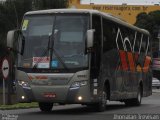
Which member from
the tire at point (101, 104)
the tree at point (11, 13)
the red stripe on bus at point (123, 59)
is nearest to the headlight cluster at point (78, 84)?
the tire at point (101, 104)

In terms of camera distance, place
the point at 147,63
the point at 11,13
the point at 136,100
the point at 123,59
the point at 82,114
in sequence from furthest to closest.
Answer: the point at 11,13
the point at 147,63
the point at 136,100
the point at 123,59
the point at 82,114

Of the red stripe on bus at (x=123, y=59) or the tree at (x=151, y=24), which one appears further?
the tree at (x=151, y=24)

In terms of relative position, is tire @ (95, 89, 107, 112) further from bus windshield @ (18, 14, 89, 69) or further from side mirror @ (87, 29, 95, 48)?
side mirror @ (87, 29, 95, 48)

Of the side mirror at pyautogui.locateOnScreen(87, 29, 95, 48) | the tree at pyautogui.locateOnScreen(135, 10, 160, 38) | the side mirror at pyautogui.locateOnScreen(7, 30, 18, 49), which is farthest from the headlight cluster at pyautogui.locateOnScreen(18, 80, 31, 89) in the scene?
the tree at pyautogui.locateOnScreen(135, 10, 160, 38)

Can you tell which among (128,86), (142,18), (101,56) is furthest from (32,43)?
(142,18)

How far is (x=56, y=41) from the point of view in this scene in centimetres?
1938

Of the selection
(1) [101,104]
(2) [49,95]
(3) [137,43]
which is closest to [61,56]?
(2) [49,95]

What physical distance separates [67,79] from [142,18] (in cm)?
8583

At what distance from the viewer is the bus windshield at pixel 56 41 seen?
63.0ft

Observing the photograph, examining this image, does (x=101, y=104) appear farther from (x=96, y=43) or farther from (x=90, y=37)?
(x=90, y=37)

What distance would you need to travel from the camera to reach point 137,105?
2809 cm

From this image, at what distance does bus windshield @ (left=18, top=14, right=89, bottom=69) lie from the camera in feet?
63.0

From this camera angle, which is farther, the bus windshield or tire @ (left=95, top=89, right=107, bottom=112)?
tire @ (left=95, top=89, right=107, bottom=112)

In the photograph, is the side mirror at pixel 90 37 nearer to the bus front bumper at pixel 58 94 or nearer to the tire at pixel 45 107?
the bus front bumper at pixel 58 94
